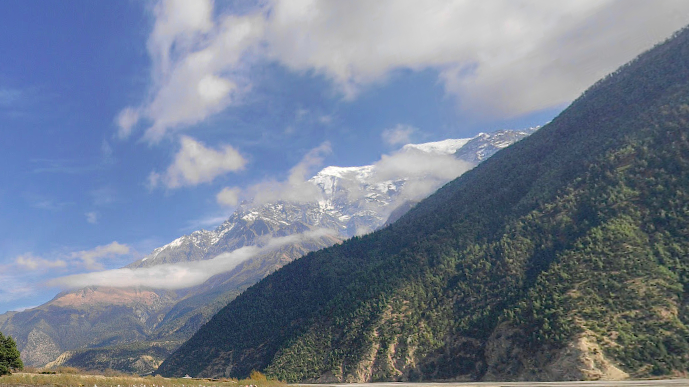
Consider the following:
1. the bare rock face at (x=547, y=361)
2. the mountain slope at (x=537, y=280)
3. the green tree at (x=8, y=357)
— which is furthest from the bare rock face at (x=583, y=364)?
the green tree at (x=8, y=357)

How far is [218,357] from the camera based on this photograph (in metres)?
152

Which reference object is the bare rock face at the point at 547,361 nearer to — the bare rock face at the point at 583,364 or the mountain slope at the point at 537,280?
the bare rock face at the point at 583,364

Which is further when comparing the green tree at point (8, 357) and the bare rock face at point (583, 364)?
the bare rock face at point (583, 364)

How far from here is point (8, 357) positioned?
39688 millimetres

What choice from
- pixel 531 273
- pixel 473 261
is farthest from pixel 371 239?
pixel 531 273

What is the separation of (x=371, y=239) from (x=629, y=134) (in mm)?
120458

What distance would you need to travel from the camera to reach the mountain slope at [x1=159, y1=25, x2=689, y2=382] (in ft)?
242

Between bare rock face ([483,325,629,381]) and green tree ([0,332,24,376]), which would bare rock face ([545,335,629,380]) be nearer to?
bare rock face ([483,325,629,381])

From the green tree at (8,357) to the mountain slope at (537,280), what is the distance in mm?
78102

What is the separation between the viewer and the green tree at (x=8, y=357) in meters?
38.4

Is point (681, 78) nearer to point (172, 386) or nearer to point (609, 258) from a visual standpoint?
point (609, 258)

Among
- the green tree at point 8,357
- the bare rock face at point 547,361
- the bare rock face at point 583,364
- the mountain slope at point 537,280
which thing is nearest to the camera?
the green tree at point 8,357

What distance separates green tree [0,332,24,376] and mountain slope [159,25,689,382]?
3075 inches

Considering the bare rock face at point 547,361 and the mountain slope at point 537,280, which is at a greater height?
the mountain slope at point 537,280
